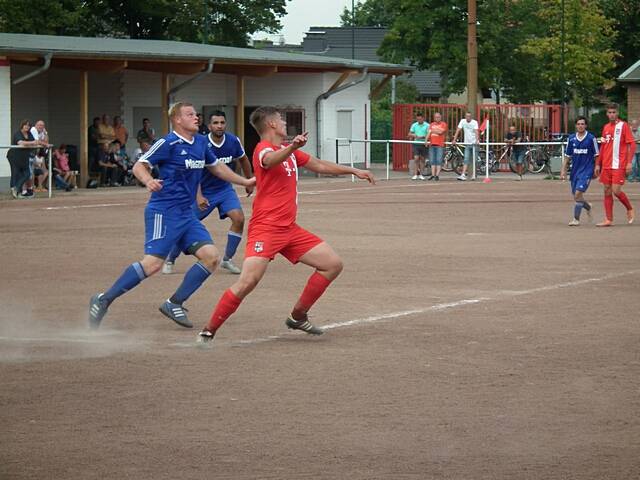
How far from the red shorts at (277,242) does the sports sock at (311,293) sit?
0.68 feet

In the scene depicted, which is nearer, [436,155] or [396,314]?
[396,314]

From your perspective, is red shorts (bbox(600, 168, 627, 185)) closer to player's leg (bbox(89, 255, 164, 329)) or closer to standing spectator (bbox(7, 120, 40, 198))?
player's leg (bbox(89, 255, 164, 329))

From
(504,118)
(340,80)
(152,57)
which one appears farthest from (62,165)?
(504,118)

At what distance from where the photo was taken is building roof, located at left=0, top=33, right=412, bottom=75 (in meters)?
32.3

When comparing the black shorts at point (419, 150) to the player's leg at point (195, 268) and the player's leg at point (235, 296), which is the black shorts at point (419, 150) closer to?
the player's leg at point (195, 268)

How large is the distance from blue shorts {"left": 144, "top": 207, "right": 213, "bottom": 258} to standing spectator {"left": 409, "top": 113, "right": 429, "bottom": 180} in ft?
85.8

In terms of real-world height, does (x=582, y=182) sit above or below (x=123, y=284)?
above

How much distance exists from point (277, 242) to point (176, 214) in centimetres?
125

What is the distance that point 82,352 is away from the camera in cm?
988

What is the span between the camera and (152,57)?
34094mm

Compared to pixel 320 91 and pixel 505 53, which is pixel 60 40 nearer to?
pixel 320 91

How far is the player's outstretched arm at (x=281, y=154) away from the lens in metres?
9.50

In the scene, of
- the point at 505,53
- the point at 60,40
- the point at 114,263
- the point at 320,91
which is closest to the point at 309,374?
the point at 114,263

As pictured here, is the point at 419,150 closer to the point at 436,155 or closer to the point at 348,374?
the point at 436,155
